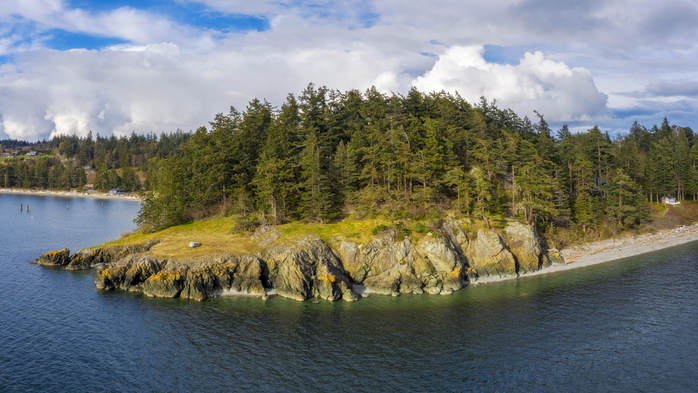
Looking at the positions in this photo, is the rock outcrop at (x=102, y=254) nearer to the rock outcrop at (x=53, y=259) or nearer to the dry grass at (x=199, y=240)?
the dry grass at (x=199, y=240)

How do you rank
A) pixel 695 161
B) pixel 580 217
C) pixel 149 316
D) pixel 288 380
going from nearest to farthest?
pixel 288 380 < pixel 149 316 < pixel 580 217 < pixel 695 161

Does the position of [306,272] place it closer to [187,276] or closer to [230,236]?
[187,276]

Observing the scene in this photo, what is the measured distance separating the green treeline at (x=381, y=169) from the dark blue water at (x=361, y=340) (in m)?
17.8

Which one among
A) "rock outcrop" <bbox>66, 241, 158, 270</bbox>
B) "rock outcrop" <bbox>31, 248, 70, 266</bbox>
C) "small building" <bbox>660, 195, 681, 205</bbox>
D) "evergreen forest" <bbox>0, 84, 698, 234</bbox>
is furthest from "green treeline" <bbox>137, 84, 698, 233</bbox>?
"small building" <bbox>660, 195, 681, 205</bbox>

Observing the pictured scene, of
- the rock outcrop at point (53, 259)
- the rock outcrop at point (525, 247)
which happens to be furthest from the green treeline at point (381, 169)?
the rock outcrop at point (53, 259)

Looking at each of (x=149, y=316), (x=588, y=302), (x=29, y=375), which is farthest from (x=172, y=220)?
(x=588, y=302)

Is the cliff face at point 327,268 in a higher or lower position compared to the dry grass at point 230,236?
lower

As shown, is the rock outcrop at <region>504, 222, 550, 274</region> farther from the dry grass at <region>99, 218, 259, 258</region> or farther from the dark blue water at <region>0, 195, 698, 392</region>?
the dry grass at <region>99, 218, 259, 258</region>

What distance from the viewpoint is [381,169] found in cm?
6644

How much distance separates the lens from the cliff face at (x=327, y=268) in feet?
153

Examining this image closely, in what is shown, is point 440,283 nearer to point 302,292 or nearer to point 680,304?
point 302,292

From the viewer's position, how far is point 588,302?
44.4m

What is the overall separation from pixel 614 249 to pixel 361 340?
61.1m

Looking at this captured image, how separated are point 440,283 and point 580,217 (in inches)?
1737
